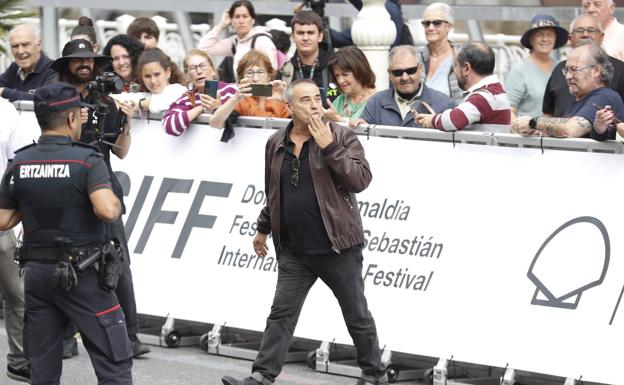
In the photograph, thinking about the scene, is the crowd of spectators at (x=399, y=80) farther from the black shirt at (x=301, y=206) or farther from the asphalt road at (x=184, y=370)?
the asphalt road at (x=184, y=370)

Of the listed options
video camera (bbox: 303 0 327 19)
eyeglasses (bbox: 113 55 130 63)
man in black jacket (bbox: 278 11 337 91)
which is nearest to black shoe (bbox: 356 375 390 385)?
man in black jacket (bbox: 278 11 337 91)

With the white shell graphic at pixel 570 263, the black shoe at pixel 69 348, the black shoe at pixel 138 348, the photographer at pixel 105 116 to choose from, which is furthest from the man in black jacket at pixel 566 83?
the black shoe at pixel 69 348

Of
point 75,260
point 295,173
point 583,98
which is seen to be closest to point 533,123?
point 583,98

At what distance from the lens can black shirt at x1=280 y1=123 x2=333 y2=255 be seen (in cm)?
860

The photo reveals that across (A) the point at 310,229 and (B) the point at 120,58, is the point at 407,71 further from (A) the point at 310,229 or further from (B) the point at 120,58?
(B) the point at 120,58

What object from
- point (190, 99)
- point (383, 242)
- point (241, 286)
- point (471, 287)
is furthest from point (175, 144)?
point (471, 287)

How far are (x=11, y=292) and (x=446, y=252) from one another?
269 cm

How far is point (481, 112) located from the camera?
31.6ft

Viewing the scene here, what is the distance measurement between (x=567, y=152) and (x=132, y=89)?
12.3 feet

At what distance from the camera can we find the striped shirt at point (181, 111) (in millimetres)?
10766

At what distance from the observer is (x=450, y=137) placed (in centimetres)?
952

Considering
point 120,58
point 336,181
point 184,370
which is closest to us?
point 336,181

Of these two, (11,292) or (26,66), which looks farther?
(26,66)

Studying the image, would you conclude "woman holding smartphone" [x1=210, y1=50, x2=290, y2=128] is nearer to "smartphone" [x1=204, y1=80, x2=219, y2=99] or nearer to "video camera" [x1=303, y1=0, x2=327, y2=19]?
"smartphone" [x1=204, y1=80, x2=219, y2=99]
